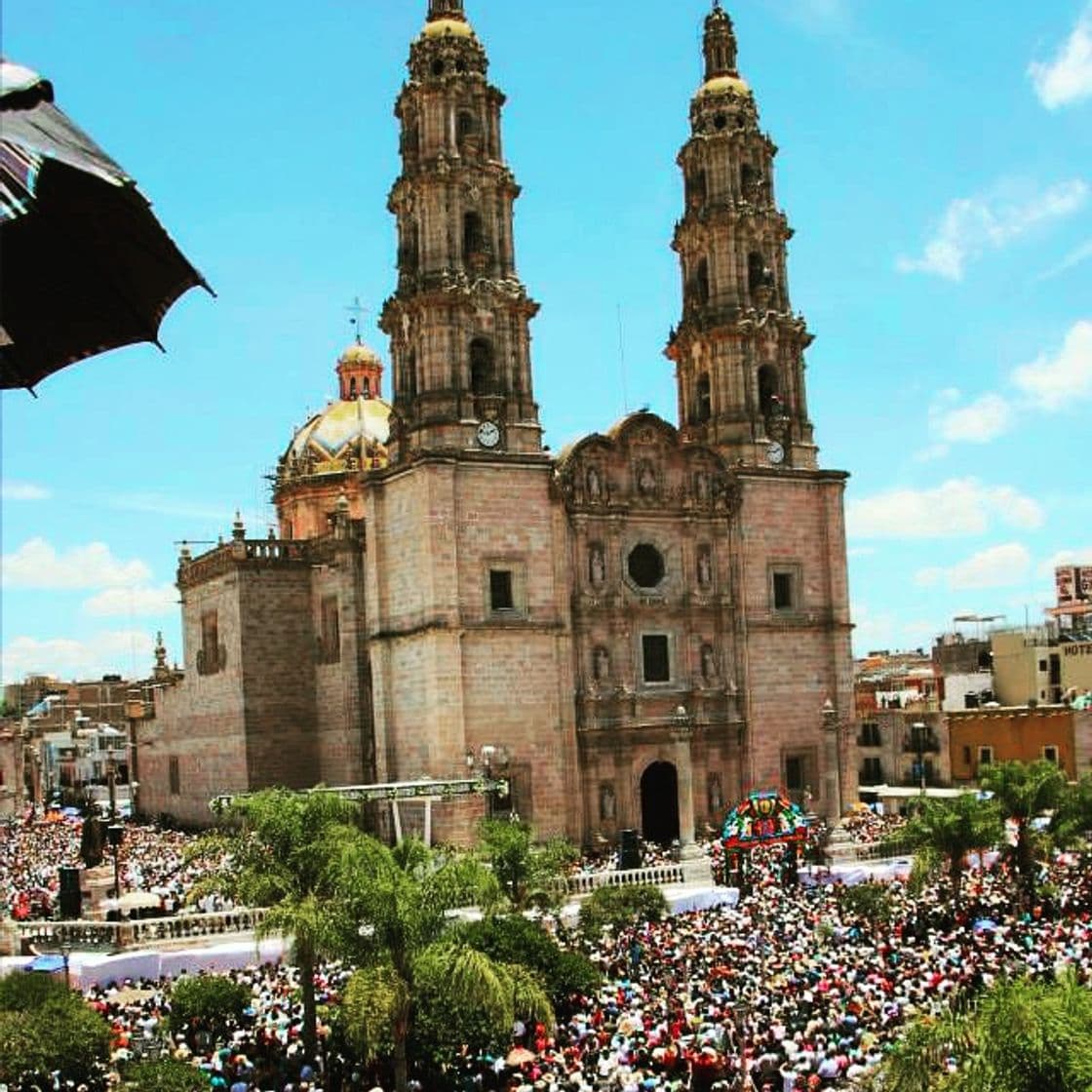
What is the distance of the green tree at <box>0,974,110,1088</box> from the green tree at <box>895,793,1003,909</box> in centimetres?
1611

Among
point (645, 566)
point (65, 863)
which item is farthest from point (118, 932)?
point (645, 566)

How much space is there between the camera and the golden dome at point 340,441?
188ft

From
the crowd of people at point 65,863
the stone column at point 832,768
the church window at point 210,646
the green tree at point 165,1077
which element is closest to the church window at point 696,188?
the stone column at point 832,768

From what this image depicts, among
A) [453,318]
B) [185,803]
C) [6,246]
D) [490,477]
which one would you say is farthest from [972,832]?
[185,803]

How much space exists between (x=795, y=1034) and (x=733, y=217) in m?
32.0

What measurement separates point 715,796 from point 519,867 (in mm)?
17256

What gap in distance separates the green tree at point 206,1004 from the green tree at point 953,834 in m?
13.6

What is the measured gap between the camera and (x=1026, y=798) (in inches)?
1148

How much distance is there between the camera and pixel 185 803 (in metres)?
51.3

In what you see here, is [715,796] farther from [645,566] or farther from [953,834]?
[953,834]

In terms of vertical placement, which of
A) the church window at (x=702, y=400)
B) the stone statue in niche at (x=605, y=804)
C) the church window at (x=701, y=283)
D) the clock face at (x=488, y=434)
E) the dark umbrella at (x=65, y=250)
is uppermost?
the church window at (x=701, y=283)

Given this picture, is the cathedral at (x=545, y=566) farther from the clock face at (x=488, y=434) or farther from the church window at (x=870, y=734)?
the church window at (x=870, y=734)

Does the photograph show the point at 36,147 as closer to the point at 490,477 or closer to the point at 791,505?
the point at 490,477

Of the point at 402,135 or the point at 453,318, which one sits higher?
Answer: the point at 402,135
